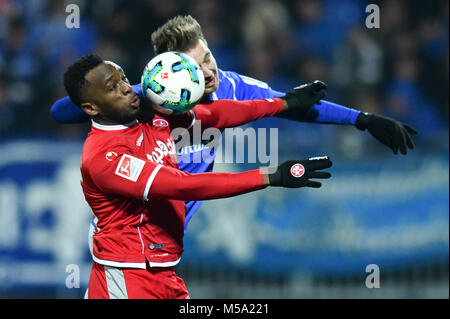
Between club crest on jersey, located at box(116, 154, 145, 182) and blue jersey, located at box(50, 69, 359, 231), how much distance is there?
2.28 ft

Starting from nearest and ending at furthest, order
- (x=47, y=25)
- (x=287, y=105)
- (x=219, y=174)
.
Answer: (x=219, y=174)
(x=287, y=105)
(x=47, y=25)

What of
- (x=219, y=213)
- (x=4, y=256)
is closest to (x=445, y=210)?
(x=219, y=213)

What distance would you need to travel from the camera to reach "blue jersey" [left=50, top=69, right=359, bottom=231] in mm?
5141

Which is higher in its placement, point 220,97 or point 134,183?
point 220,97

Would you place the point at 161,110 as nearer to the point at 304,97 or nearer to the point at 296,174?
the point at 296,174

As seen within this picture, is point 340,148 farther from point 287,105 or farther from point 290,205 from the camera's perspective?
point 287,105

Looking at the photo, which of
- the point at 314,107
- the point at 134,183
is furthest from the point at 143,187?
the point at 314,107

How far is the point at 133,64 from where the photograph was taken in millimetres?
8906

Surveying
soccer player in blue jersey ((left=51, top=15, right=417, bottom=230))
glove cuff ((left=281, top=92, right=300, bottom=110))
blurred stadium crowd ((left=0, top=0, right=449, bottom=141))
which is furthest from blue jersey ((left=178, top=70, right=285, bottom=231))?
blurred stadium crowd ((left=0, top=0, right=449, bottom=141))

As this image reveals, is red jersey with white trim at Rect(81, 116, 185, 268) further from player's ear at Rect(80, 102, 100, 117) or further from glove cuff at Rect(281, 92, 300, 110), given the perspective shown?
glove cuff at Rect(281, 92, 300, 110)

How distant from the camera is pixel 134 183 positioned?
4.23 meters

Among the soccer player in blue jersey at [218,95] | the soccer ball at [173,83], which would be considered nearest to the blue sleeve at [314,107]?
the soccer player in blue jersey at [218,95]

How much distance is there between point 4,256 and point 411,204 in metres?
4.15

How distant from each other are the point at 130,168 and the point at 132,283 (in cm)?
79
